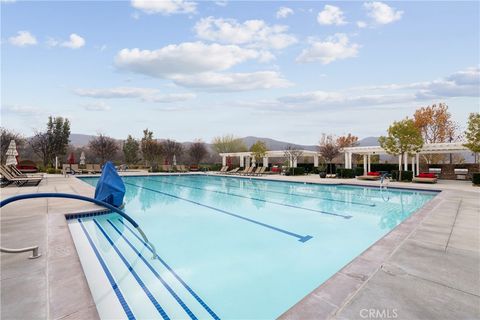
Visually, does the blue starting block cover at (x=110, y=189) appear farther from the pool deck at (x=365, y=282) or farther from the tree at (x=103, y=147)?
the tree at (x=103, y=147)

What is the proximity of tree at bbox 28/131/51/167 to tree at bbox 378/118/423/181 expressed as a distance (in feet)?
101

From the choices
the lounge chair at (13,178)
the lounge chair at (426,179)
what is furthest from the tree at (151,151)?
the lounge chair at (426,179)

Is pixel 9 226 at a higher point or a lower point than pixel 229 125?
lower

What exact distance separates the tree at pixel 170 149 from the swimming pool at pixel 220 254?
24.5m

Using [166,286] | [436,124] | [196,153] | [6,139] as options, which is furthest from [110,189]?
[436,124]

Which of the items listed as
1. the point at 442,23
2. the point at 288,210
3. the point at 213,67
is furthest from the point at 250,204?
the point at 442,23

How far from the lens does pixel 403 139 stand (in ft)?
53.8

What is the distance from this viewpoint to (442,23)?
38.6ft

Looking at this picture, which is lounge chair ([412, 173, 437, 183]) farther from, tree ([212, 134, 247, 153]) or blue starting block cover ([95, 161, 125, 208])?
tree ([212, 134, 247, 153])

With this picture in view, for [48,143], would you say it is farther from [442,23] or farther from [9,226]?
[442,23]

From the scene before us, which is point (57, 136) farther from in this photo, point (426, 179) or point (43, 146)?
point (426, 179)

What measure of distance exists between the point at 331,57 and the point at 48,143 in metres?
27.9

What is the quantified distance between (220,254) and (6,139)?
32.1 m

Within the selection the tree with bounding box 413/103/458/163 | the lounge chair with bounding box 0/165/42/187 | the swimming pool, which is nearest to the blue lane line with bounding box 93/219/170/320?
the swimming pool
